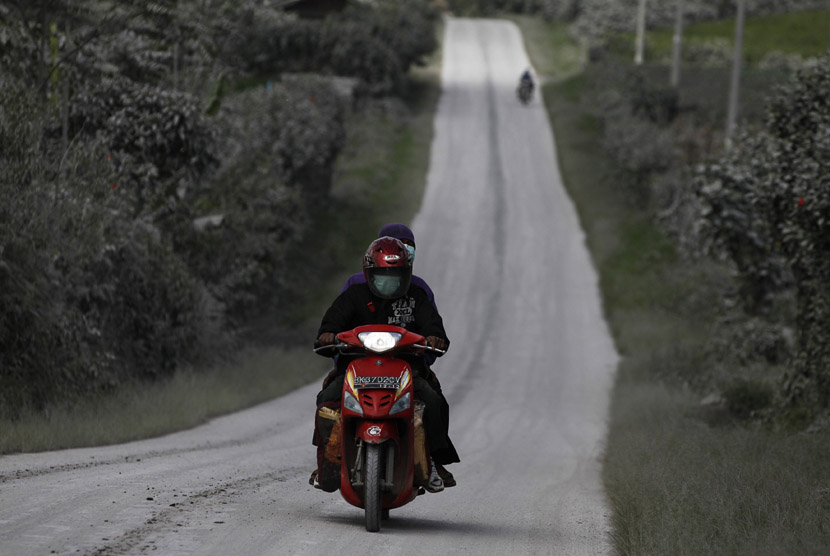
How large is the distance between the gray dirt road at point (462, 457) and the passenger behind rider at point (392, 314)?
0.88m

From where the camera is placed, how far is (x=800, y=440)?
42.8ft

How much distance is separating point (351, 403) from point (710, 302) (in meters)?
25.6

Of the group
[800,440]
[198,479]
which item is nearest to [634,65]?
[800,440]

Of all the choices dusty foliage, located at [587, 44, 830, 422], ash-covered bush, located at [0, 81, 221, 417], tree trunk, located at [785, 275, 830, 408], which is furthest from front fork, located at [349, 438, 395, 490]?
tree trunk, located at [785, 275, 830, 408]

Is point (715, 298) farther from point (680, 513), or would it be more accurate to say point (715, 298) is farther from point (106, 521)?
point (106, 521)

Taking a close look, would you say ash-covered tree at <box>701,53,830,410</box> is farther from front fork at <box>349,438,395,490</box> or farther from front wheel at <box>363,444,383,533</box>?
front wheel at <box>363,444,383,533</box>

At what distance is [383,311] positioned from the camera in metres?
8.87

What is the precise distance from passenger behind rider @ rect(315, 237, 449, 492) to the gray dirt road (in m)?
0.88

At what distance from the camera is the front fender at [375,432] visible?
8.13 meters

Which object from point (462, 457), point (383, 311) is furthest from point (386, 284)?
point (462, 457)

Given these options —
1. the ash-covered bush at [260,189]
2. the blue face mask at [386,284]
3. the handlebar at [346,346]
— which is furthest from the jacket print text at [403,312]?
the ash-covered bush at [260,189]

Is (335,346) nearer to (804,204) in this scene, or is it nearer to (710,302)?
(804,204)

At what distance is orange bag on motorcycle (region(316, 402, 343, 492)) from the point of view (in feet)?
28.0

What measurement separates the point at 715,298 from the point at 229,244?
15.5m
